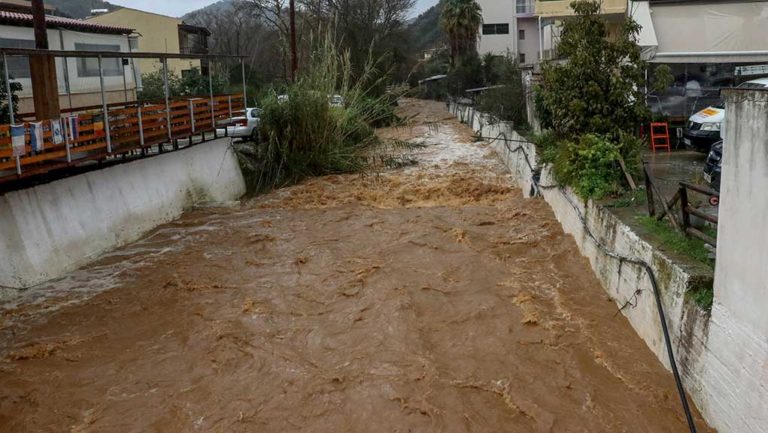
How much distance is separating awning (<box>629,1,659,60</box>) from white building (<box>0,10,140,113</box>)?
14.2 meters

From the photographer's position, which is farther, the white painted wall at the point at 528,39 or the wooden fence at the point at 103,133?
the white painted wall at the point at 528,39

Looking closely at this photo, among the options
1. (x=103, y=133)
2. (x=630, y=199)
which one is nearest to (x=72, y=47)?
(x=103, y=133)

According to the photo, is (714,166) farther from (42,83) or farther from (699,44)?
(42,83)

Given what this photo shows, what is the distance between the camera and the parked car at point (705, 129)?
14.1 metres

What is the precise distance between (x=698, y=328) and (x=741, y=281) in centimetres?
89

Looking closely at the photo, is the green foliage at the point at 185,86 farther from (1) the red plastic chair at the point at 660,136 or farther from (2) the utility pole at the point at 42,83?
(1) the red plastic chair at the point at 660,136

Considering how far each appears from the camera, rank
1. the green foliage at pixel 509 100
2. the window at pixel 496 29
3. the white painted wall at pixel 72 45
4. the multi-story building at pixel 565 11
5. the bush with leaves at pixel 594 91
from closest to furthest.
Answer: the bush with leaves at pixel 594 91 < the green foliage at pixel 509 100 < the white painted wall at pixel 72 45 < the multi-story building at pixel 565 11 < the window at pixel 496 29

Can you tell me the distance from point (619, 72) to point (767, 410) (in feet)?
25.0

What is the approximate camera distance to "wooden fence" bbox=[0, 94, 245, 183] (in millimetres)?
9281

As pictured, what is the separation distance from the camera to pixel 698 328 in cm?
593

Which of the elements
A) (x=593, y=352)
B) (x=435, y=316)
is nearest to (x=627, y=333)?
(x=593, y=352)

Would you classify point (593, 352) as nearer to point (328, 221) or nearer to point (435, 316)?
point (435, 316)

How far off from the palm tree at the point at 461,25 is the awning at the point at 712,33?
31.3 metres

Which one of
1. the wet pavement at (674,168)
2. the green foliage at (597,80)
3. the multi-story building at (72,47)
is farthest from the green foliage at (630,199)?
the multi-story building at (72,47)
